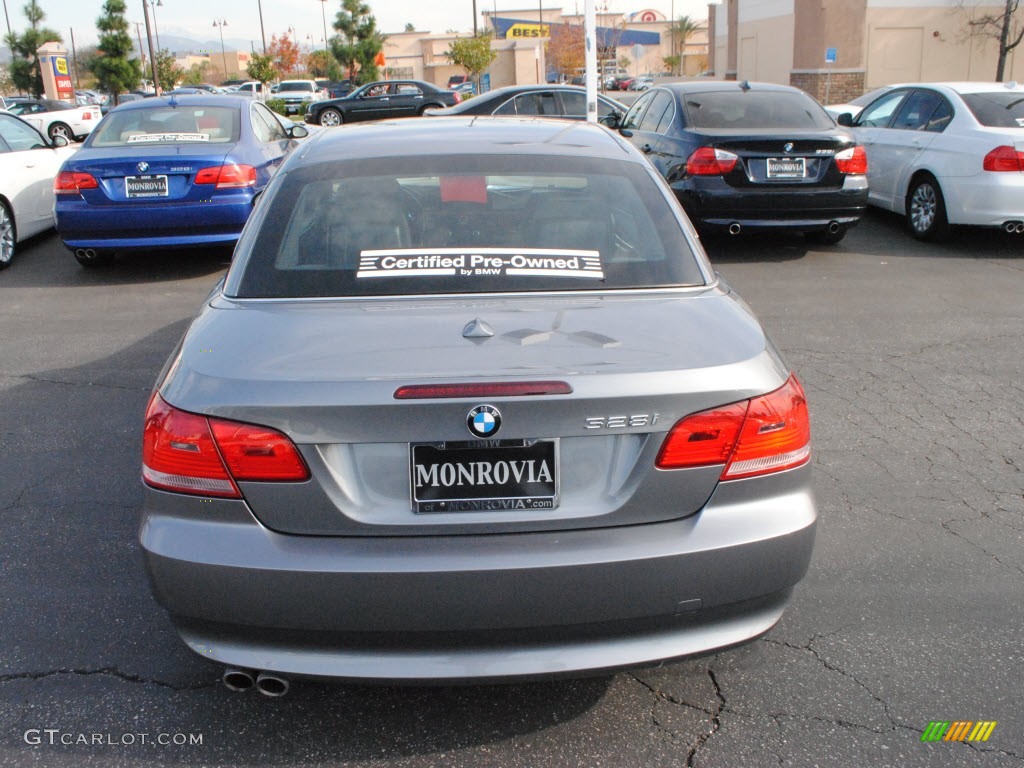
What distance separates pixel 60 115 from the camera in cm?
2581

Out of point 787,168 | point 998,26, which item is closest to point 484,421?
point 787,168

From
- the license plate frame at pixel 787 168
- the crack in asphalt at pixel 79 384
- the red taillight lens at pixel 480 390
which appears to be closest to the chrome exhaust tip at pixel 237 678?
the red taillight lens at pixel 480 390

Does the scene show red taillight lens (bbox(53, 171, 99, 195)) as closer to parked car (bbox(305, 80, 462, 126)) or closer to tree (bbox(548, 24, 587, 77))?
parked car (bbox(305, 80, 462, 126))

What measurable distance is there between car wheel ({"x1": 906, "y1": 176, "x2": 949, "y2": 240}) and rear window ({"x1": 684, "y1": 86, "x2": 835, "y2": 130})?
134 cm

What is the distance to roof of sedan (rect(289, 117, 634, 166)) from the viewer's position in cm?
360

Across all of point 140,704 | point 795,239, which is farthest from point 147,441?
point 795,239

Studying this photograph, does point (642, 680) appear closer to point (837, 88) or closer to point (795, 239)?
point (795, 239)

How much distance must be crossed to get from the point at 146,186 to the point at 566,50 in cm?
7062

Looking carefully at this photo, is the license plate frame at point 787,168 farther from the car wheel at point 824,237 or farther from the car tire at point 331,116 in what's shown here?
the car tire at point 331,116

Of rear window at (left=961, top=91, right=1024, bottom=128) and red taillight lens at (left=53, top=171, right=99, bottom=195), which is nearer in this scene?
red taillight lens at (left=53, top=171, right=99, bottom=195)

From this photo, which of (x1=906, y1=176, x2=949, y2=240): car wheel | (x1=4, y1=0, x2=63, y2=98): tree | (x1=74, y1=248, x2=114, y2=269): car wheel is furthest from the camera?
→ (x1=4, y1=0, x2=63, y2=98): tree

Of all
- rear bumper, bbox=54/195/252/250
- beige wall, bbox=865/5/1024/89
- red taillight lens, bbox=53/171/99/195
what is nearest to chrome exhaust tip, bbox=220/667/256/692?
rear bumper, bbox=54/195/252/250

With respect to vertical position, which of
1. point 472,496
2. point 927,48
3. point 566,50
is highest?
point 566,50

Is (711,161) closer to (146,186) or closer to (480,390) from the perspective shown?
(146,186)
